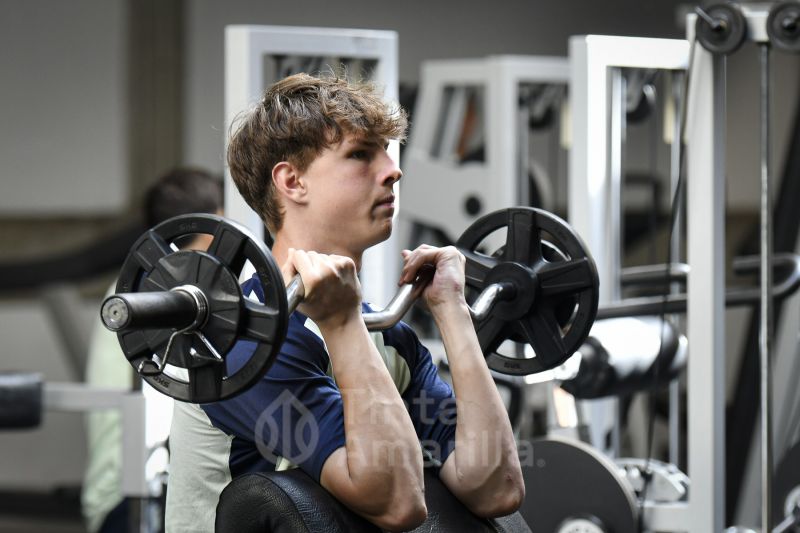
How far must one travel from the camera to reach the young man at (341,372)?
4.18 feet

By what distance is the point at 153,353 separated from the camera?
49.1 inches

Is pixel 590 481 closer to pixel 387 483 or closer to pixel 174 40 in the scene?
pixel 387 483

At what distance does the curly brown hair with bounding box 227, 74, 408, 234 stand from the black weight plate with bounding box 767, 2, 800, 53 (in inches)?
30.5

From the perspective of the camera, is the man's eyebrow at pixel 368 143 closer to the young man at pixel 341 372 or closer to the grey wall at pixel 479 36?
the young man at pixel 341 372

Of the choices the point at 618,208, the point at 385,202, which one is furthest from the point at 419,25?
the point at 385,202

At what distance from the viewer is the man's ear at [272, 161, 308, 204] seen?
1.41 metres

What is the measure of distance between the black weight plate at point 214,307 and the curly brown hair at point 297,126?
220 millimetres

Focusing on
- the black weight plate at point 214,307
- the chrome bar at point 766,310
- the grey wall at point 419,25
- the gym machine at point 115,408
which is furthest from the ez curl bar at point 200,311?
the grey wall at point 419,25

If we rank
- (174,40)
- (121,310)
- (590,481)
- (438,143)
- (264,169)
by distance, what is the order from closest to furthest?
(121,310), (264,169), (590,481), (438,143), (174,40)

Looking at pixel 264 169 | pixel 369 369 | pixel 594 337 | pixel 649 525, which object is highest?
pixel 264 169

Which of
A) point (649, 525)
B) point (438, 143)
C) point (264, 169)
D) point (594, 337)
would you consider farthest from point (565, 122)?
point (264, 169)

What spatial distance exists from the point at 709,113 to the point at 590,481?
0.70 m

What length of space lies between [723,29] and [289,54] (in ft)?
2.79

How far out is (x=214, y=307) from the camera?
3.97 feet
